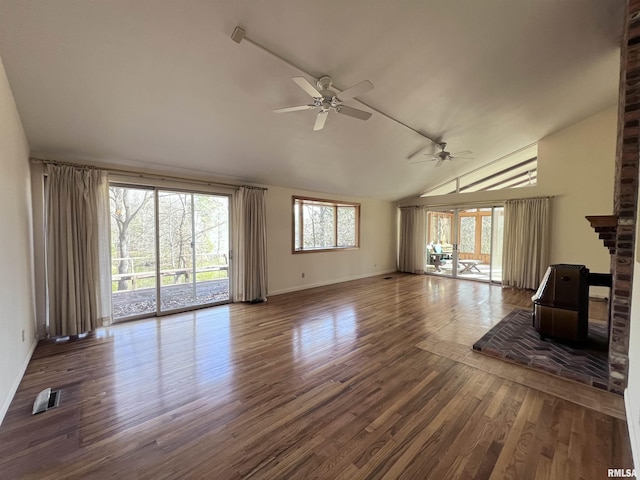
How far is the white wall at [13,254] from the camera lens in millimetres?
2109

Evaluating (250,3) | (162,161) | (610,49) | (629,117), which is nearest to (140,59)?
(250,3)

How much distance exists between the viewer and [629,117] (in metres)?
2.19

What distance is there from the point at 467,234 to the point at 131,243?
7.55 meters

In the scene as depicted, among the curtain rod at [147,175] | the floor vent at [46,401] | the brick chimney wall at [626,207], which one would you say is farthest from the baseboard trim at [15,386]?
the brick chimney wall at [626,207]

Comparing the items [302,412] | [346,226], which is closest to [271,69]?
[302,412]

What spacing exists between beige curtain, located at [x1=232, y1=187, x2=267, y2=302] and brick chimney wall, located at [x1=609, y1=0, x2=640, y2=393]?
4.72 meters

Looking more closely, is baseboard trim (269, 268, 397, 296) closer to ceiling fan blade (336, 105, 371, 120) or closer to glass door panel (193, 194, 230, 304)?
glass door panel (193, 194, 230, 304)

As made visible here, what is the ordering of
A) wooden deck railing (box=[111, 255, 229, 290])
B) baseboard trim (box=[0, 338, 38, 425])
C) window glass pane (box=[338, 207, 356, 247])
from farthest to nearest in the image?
window glass pane (box=[338, 207, 356, 247])
wooden deck railing (box=[111, 255, 229, 290])
baseboard trim (box=[0, 338, 38, 425])

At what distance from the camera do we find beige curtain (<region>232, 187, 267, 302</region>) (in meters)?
5.09

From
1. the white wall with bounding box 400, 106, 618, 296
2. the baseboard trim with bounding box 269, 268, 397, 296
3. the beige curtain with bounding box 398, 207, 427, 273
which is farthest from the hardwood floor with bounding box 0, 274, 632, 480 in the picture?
the beige curtain with bounding box 398, 207, 427, 273

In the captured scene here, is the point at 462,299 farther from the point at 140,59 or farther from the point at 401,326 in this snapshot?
the point at 140,59

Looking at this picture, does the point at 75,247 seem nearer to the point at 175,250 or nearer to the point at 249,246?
the point at 175,250

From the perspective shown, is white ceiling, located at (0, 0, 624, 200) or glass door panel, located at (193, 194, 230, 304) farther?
glass door panel, located at (193, 194, 230, 304)

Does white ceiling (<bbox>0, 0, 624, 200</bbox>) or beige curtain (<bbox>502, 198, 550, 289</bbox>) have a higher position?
white ceiling (<bbox>0, 0, 624, 200</bbox>)
